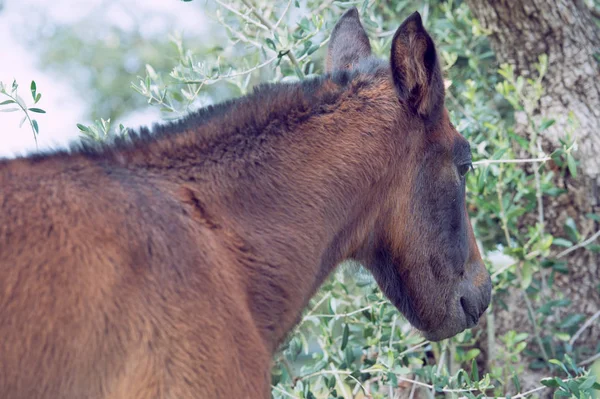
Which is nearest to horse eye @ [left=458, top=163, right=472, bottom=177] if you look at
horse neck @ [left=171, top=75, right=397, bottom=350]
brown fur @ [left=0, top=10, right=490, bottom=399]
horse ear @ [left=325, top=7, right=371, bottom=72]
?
brown fur @ [left=0, top=10, right=490, bottom=399]

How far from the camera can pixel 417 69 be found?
2.55 m

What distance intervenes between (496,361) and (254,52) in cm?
239

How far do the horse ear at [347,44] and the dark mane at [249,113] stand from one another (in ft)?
1.30

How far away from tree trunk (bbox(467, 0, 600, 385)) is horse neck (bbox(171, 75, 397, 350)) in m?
2.11

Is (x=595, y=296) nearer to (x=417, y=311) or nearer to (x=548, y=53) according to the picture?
(x=548, y=53)

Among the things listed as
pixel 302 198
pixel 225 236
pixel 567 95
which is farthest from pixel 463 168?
pixel 567 95

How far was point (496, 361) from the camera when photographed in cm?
439

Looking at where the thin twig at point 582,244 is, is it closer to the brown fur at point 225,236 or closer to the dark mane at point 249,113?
the brown fur at point 225,236

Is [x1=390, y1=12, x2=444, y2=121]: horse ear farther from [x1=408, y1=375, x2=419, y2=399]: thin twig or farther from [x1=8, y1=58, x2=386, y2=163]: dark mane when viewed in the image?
[x1=408, y1=375, x2=419, y2=399]: thin twig

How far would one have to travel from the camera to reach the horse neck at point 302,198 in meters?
2.29

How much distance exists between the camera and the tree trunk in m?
4.27

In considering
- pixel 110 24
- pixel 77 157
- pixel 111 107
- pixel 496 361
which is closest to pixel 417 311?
pixel 77 157

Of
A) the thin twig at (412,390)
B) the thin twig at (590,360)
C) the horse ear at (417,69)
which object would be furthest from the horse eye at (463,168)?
the thin twig at (590,360)

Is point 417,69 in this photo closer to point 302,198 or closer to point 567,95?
point 302,198
